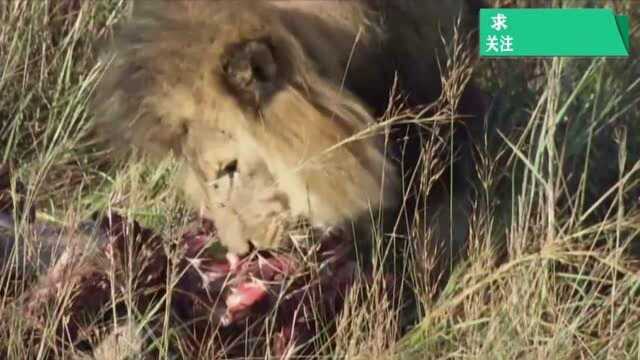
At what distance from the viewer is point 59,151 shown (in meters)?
2.58

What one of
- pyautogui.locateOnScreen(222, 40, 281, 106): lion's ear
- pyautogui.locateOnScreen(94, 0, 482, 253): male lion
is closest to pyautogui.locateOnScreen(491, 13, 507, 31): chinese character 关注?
pyautogui.locateOnScreen(94, 0, 482, 253): male lion

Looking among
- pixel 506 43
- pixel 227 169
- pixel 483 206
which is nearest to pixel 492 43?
pixel 506 43

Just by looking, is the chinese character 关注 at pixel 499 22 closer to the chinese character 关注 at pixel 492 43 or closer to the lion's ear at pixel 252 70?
the chinese character 关注 at pixel 492 43

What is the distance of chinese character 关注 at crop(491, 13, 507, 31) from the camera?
85.7 inches

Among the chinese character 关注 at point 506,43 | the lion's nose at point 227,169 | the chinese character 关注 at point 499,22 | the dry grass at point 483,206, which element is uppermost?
the chinese character 关注 at point 499,22

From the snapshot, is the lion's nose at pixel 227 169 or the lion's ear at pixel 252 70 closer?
the lion's ear at pixel 252 70

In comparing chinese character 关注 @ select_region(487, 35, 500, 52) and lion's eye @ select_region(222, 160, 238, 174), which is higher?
chinese character 关注 @ select_region(487, 35, 500, 52)

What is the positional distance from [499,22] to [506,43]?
5 centimetres

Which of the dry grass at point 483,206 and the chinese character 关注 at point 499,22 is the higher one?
the chinese character 关注 at point 499,22

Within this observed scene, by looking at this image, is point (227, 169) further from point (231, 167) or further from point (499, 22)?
point (499, 22)

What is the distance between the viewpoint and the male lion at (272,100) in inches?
79.7

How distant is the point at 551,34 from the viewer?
2121mm

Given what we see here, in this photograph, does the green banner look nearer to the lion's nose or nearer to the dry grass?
the dry grass

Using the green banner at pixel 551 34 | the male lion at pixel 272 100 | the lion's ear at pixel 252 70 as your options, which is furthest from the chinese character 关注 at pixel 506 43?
the lion's ear at pixel 252 70
